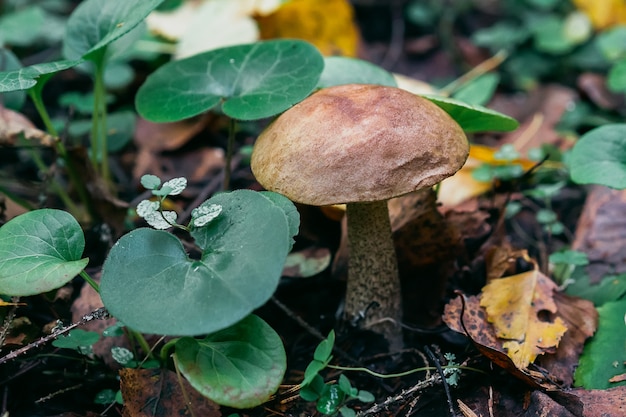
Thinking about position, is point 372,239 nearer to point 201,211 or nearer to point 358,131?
point 358,131

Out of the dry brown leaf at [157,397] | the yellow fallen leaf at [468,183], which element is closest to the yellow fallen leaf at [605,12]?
the yellow fallen leaf at [468,183]

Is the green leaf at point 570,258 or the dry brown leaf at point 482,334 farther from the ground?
the dry brown leaf at point 482,334

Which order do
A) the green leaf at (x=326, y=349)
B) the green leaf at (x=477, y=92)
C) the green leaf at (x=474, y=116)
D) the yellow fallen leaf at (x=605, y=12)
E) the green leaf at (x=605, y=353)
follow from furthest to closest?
the yellow fallen leaf at (x=605, y=12)
the green leaf at (x=477, y=92)
the green leaf at (x=474, y=116)
the green leaf at (x=605, y=353)
the green leaf at (x=326, y=349)

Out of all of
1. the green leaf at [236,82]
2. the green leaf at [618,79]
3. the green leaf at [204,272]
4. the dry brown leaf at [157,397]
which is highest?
the green leaf at [236,82]

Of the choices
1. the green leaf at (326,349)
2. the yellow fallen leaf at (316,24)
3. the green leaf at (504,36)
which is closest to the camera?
the green leaf at (326,349)

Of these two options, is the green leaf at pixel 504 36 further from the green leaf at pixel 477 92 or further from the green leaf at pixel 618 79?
the green leaf at pixel 477 92

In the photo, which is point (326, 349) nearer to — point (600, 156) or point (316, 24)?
point (600, 156)

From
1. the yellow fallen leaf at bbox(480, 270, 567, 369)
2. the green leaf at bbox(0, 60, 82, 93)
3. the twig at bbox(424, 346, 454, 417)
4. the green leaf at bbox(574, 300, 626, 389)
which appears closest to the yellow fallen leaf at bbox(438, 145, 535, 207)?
the yellow fallen leaf at bbox(480, 270, 567, 369)

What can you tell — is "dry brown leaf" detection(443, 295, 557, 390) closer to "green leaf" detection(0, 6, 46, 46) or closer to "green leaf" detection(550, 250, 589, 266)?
"green leaf" detection(550, 250, 589, 266)
